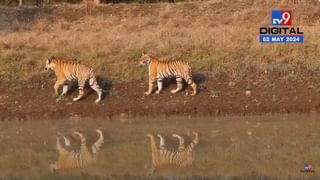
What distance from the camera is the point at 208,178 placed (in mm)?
10281

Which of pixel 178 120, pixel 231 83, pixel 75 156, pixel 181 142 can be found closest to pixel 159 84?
pixel 231 83

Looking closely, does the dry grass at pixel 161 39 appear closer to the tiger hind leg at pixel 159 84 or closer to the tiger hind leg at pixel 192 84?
the tiger hind leg at pixel 159 84

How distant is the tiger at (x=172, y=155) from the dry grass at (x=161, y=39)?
24.4 ft

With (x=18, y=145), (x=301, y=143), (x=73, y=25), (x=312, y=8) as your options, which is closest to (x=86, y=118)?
(x=18, y=145)

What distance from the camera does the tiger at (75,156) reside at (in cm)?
1195

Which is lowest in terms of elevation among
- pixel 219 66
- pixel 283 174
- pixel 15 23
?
pixel 283 174

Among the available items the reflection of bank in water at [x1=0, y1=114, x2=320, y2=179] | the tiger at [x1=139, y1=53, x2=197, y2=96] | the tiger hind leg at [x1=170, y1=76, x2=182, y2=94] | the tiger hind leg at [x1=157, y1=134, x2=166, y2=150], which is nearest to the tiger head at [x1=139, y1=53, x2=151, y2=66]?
the tiger at [x1=139, y1=53, x2=197, y2=96]

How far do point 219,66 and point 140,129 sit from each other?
604 centimetres

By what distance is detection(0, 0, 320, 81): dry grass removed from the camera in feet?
72.1

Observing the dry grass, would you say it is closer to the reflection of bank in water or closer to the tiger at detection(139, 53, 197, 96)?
→ the tiger at detection(139, 53, 197, 96)

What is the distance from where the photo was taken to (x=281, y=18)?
96.1 ft

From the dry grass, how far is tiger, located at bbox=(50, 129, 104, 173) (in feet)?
23.3

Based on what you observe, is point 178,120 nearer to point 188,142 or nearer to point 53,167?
point 188,142

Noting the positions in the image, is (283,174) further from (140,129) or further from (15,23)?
(15,23)
